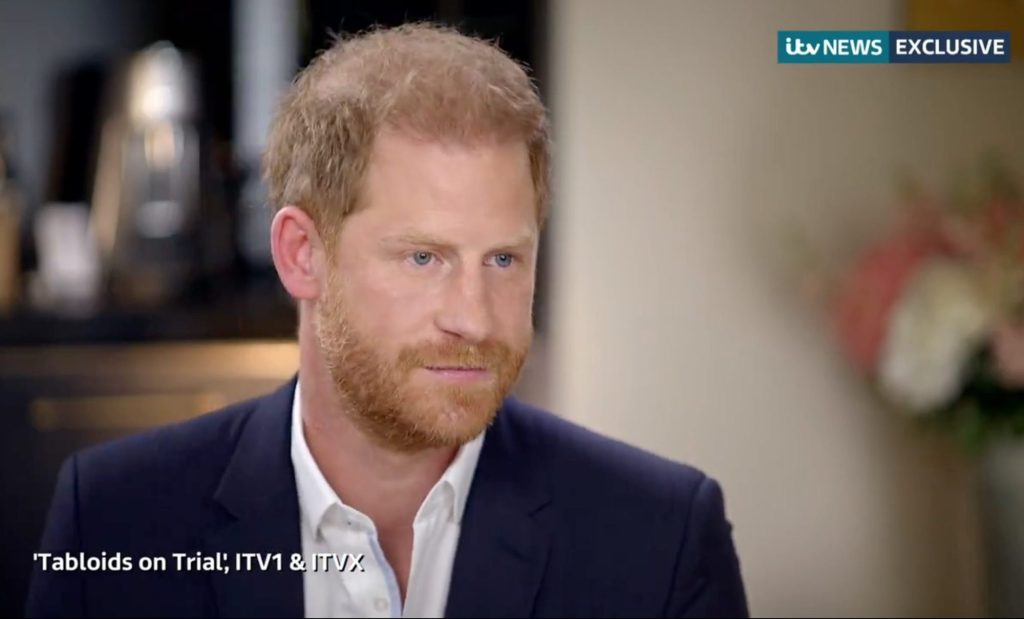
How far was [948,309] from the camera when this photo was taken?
0.98 metres

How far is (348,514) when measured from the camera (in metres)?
0.90

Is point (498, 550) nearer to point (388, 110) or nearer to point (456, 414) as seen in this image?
point (456, 414)

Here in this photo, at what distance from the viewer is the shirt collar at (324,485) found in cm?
90

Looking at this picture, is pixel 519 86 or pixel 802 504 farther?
pixel 802 504

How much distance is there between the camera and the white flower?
98 cm

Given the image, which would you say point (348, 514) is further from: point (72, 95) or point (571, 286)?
point (72, 95)

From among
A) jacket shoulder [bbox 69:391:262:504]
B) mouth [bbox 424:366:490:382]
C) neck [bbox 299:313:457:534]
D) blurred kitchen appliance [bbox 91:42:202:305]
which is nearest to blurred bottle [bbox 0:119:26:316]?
blurred kitchen appliance [bbox 91:42:202:305]

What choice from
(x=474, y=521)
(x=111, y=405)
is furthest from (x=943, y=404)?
(x=111, y=405)

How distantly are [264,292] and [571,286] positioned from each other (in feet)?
0.98

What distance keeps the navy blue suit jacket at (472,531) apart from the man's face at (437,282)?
81mm

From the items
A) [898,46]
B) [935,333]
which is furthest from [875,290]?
[898,46]

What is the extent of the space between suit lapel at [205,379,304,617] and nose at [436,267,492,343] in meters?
0.16

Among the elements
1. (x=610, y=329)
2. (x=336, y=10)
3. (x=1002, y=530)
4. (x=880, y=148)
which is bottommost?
(x=1002, y=530)

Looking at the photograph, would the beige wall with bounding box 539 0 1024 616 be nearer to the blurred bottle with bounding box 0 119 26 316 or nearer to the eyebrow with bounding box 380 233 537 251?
the eyebrow with bounding box 380 233 537 251
